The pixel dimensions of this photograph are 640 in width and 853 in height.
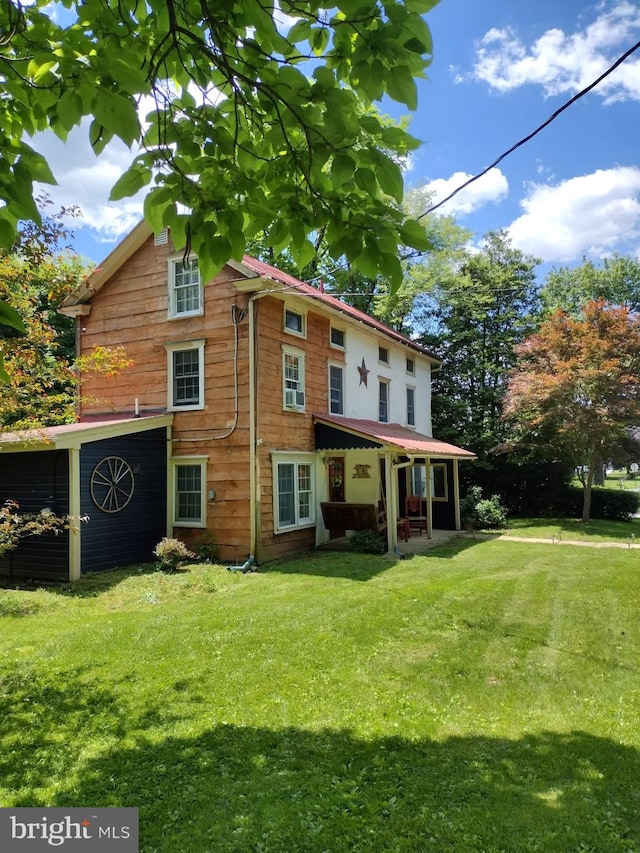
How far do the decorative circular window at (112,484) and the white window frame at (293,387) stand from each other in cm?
408

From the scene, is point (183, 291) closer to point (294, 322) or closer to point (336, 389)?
point (294, 322)

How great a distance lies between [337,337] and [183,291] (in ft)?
16.1

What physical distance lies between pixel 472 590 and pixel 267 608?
3.50 meters

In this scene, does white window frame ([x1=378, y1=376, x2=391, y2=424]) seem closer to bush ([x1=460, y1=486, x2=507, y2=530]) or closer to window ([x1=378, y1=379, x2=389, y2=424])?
window ([x1=378, y1=379, x2=389, y2=424])

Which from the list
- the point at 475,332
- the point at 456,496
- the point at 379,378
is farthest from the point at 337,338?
the point at 475,332

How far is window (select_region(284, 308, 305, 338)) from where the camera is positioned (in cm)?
1405

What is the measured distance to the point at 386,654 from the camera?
5.98 m

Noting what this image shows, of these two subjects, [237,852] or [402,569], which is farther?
[402,569]

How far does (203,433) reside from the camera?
13.2m

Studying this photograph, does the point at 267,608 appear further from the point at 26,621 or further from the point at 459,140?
the point at 459,140

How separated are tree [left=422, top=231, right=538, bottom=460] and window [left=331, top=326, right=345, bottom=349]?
1178 centimetres

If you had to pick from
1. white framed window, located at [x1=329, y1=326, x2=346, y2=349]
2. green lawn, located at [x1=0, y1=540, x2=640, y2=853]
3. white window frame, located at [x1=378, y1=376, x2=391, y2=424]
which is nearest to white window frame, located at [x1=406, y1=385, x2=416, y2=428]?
white window frame, located at [x1=378, y1=376, x2=391, y2=424]

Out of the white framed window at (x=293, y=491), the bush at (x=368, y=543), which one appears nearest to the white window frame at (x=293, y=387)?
the white framed window at (x=293, y=491)

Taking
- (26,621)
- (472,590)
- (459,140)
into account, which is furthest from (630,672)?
(26,621)
